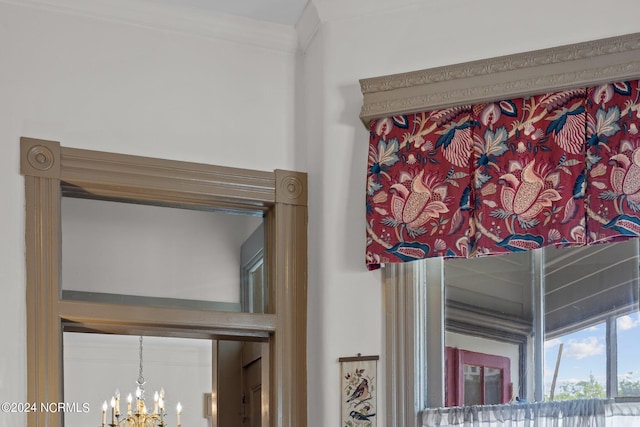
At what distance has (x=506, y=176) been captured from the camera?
3.26 metres

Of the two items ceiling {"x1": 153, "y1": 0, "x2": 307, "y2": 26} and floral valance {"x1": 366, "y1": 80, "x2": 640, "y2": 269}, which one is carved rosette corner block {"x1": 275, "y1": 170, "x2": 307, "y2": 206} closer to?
floral valance {"x1": 366, "y1": 80, "x2": 640, "y2": 269}

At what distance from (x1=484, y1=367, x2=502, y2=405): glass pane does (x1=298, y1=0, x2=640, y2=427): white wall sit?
14.0 inches

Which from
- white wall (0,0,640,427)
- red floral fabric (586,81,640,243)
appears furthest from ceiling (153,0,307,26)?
red floral fabric (586,81,640,243)

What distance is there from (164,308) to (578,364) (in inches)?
56.3

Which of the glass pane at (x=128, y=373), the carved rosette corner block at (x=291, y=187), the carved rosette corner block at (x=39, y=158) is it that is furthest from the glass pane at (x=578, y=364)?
the glass pane at (x=128, y=373)

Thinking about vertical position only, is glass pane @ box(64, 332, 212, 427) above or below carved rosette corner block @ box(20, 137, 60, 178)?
below

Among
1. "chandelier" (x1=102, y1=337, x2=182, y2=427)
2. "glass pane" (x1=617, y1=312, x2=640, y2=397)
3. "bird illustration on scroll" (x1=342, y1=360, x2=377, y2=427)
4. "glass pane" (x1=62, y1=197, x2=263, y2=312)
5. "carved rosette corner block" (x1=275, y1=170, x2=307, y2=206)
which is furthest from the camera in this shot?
"chandelier" (x1=102, y1=337, x2=182, y2=427)

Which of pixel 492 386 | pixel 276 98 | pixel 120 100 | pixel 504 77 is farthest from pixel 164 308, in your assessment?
pixel 504 77

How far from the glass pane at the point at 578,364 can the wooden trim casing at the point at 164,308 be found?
0.92 metres

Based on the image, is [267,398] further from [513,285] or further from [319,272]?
[513,285]

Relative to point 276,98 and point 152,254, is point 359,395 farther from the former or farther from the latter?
point 276,98

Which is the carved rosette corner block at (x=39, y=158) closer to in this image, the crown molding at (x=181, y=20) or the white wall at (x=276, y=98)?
the white wall at (x=276, y=98)

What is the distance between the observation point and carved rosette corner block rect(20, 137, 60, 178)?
3.38m

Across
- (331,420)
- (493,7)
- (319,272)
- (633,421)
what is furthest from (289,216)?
(633,421)
